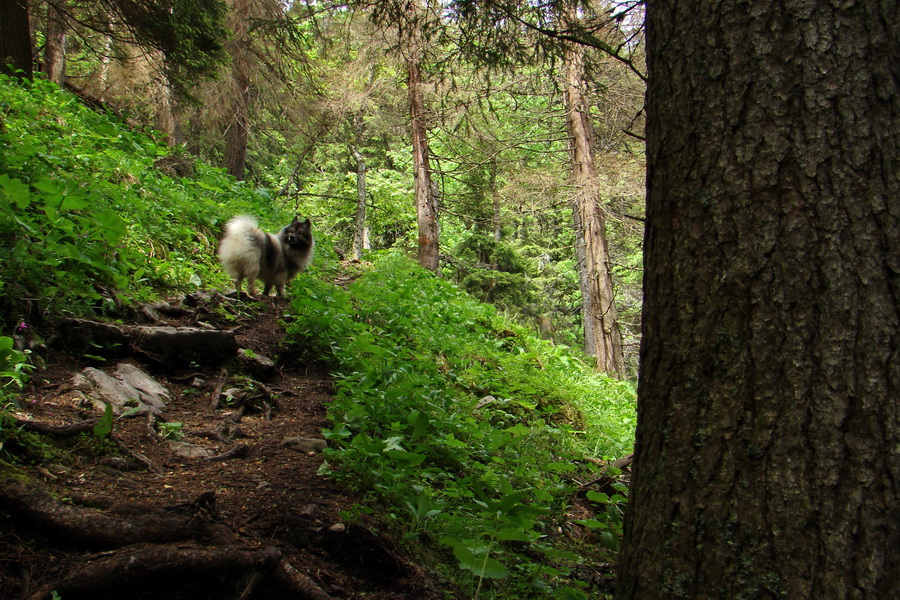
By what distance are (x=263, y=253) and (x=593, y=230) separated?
7.84 metres

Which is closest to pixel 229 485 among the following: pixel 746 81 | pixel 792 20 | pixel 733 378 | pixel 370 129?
pixel 733 378

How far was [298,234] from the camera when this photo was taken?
8820mm

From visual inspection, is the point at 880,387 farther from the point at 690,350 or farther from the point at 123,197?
the point at 123,197

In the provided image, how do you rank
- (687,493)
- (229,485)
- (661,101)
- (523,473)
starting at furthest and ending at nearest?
(523,473) < (229,485) < (661,101) < (687,493)

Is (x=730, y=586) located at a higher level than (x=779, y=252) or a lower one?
lower

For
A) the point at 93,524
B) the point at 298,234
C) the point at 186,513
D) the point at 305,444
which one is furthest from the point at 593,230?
the point at 93,524

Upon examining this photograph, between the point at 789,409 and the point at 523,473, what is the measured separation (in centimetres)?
246

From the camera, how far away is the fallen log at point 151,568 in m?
1.77

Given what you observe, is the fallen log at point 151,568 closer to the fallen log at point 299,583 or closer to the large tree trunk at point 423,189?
the fallen log at point 299,583

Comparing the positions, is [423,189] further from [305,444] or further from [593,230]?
[305,444]


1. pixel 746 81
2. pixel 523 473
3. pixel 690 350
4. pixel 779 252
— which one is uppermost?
pixel 746 81

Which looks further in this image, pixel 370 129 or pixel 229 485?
pixel 370 129

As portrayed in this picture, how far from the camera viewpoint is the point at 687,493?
1.79 metres

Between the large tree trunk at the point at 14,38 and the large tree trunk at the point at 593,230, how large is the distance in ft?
32.8
